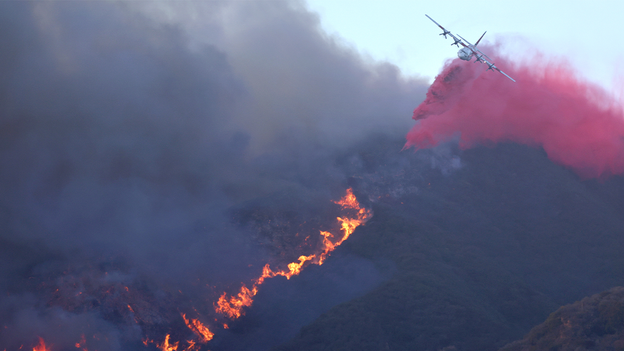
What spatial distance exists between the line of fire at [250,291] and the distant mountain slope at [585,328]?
32661 mm

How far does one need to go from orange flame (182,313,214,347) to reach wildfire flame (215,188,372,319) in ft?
10.5

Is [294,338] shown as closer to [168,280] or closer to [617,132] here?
[168,280]

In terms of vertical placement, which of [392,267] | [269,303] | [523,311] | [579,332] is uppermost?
[269,303]

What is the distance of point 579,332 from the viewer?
56312mm

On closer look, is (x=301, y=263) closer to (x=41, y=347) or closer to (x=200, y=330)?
(x=200, y=330)

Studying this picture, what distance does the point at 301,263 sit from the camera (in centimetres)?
7812

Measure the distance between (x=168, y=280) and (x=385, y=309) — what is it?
113 feet

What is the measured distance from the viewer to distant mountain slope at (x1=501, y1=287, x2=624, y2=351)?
2144 inches

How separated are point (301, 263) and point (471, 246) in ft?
106

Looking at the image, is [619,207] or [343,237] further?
[619,207]

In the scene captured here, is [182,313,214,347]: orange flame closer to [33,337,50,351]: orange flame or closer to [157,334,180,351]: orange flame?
[157,334,180,351]: orange flame

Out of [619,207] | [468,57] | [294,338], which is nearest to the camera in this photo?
[468,57]

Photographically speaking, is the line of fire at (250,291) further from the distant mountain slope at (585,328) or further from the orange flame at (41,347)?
the distant mountain slope at (585,328)

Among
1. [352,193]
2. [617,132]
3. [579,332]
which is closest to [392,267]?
[352,193]
